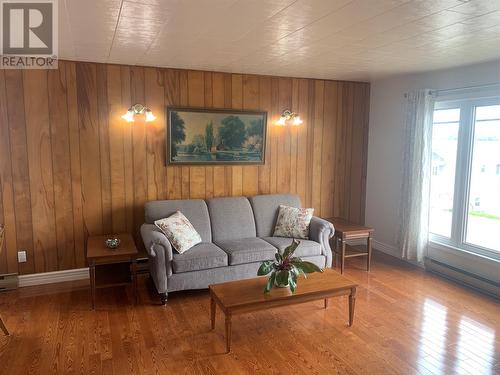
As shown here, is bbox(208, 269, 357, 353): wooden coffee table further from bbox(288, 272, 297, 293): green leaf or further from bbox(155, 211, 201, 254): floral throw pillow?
bbox(155, 211, 201, 254): floral throw pillow

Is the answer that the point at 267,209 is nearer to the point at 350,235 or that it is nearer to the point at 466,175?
the point at 350,235

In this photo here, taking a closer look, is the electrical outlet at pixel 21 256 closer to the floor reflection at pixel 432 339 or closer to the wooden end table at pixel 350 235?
the wooden end table at pixel 350 235

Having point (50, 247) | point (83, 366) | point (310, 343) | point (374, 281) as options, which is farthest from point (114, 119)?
point (374, 281)

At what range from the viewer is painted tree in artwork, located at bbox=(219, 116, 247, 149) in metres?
4.49

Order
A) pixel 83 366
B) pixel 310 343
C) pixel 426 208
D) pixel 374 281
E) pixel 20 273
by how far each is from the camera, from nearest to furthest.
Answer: pixel 83 366 → pixel 310 343 → pixel 20 273 → pixel 374 281 → pixel 426 208

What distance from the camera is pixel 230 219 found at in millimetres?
4270

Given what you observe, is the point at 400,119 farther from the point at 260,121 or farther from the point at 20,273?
the point at 20,273

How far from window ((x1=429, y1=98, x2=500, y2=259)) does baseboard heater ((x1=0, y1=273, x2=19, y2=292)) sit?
15.2 ft

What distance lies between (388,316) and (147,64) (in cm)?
343

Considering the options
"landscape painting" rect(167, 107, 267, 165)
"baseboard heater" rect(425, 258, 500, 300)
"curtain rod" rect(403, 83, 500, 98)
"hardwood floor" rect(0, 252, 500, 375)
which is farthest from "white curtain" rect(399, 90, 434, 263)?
"landscape painting" rect(167, 107, 267, 165)

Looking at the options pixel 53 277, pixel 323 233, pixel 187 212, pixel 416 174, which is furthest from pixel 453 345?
pixel 53 277

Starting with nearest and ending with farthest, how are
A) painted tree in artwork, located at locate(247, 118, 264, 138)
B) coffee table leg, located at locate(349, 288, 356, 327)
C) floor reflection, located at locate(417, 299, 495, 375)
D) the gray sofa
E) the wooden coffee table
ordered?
floor reflection, located at locate(417, 299, 495, 375) → the wooden coffee table → coffee table leg, located at locate(349, 288, 356, 327) → the gray sofa → painted tree in artwork, located at locate(247, 118, 264, 138)

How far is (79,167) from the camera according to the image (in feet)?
12.9

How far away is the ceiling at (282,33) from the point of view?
227cm
